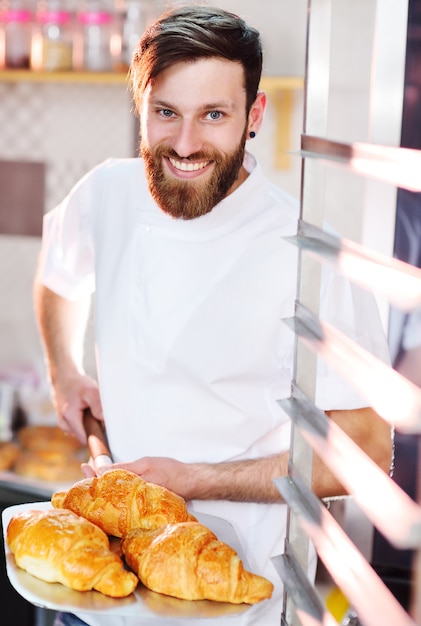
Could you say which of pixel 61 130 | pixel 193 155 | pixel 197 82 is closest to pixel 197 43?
pixel 197 82

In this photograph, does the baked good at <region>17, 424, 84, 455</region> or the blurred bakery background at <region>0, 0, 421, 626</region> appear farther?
the baked good at <region>17, 424, 84, 455</region>

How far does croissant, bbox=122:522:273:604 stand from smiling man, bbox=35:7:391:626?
0.35 metres

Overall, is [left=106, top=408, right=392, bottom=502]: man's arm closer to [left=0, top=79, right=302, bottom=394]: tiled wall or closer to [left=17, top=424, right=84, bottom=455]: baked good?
[left=17, top=424, right=84, bottom=455]: baked good

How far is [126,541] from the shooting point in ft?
3.35

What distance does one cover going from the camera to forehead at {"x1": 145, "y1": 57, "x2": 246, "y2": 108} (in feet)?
4.70

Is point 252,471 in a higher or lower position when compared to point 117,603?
lower

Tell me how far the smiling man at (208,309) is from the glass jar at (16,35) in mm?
1669

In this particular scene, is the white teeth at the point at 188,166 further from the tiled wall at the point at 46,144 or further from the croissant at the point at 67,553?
the tiled wall at the point at 46,144

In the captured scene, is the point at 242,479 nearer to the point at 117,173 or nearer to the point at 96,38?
the point at 117,173

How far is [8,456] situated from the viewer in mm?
3133

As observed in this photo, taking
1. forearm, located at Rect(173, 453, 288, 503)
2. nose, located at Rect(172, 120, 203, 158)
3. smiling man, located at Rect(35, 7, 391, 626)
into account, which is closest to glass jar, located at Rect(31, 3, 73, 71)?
smiling man, located at Rect(35, 7, 391, 626)

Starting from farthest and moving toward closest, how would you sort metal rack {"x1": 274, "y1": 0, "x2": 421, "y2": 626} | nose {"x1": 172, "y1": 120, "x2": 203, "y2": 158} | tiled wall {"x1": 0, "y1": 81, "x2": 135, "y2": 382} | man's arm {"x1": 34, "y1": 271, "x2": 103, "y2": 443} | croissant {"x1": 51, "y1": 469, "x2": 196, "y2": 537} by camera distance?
tiled wall {"x1": 0, "y1": 81, "x2": 135, "y2": 382}, man's arm {"x1": 34, "y1": 271, "x2": 103, "y2": 443}, nose {"x1": 172, "y1": 120, "x2": 203, "y2": 158}, croissant {"x1": 51, "y1": 469, "x2": 196, "y2": 537}, metal rack {"x1": 274, "y1": 0, "x2": 421, "y2": 626}

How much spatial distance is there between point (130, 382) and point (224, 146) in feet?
1.55

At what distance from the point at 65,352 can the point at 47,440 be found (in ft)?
4.11
